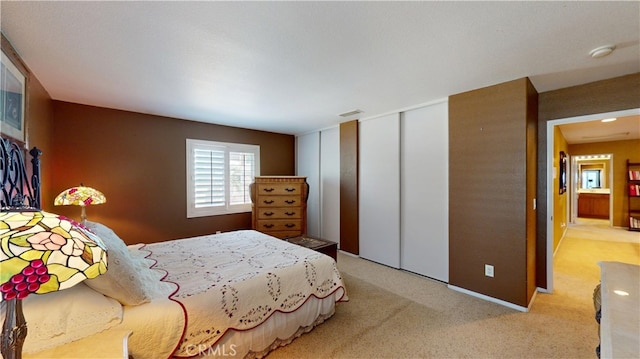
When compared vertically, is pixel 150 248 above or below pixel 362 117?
below

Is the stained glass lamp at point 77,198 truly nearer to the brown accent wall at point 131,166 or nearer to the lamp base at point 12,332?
the brown accent wall at point 131,166

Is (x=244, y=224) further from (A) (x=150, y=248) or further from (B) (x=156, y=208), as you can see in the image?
(A) (x=150, y=248)

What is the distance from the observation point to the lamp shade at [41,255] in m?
0.63

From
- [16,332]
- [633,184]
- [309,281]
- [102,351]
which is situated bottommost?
[309,281]

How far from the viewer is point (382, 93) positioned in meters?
2.83

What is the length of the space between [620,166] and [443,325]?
7650mm

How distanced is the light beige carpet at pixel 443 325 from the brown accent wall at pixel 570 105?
2.09 ft

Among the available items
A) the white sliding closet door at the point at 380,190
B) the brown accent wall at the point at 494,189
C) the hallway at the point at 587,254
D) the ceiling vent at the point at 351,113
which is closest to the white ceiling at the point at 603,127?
the hallway at the point at 587,254

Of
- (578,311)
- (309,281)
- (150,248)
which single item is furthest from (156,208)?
(578,311)

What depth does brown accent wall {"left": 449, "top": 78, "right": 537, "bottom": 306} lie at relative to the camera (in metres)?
2.42

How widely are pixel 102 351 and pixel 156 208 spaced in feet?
10.0

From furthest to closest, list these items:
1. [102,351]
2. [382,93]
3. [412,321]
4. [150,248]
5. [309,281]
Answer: [382,93] < [150,248] < [412,321] < [309,281] < [102,351]

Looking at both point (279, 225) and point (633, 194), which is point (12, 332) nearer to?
point (279, 225)

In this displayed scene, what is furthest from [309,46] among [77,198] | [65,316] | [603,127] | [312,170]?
[603,127]
